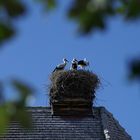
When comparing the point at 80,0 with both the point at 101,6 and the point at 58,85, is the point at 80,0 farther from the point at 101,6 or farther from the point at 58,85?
the point at 58,85

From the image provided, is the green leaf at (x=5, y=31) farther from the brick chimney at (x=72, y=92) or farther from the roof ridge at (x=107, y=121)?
the brick chimney at (x=72, y=92)

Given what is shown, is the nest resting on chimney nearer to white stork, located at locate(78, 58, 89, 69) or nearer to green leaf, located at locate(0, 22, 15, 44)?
white stork, located at locate(78, 58, 89, 69)

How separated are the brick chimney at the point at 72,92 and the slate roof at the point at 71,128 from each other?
0.65ft

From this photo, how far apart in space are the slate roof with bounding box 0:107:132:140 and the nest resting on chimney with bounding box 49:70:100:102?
1.32 feet

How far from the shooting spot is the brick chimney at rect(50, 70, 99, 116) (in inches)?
640

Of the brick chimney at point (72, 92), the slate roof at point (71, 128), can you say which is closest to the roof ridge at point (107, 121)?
the slate roof at point (71, 128)

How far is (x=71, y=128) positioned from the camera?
15.2 m

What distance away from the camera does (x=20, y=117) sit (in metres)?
1.96

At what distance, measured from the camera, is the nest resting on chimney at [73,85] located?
1658 centimetres

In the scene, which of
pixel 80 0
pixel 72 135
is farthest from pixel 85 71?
pixel 80 0

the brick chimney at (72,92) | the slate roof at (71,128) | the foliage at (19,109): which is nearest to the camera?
the foliage at (19,109)

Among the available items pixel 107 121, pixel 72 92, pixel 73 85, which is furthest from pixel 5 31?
pixel 73 85

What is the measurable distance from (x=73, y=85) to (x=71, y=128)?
1810 mm

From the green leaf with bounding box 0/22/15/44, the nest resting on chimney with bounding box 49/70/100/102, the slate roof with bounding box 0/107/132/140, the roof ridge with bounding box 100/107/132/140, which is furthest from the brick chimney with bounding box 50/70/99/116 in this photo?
the green leaf with bounding box 0/22/15/44
